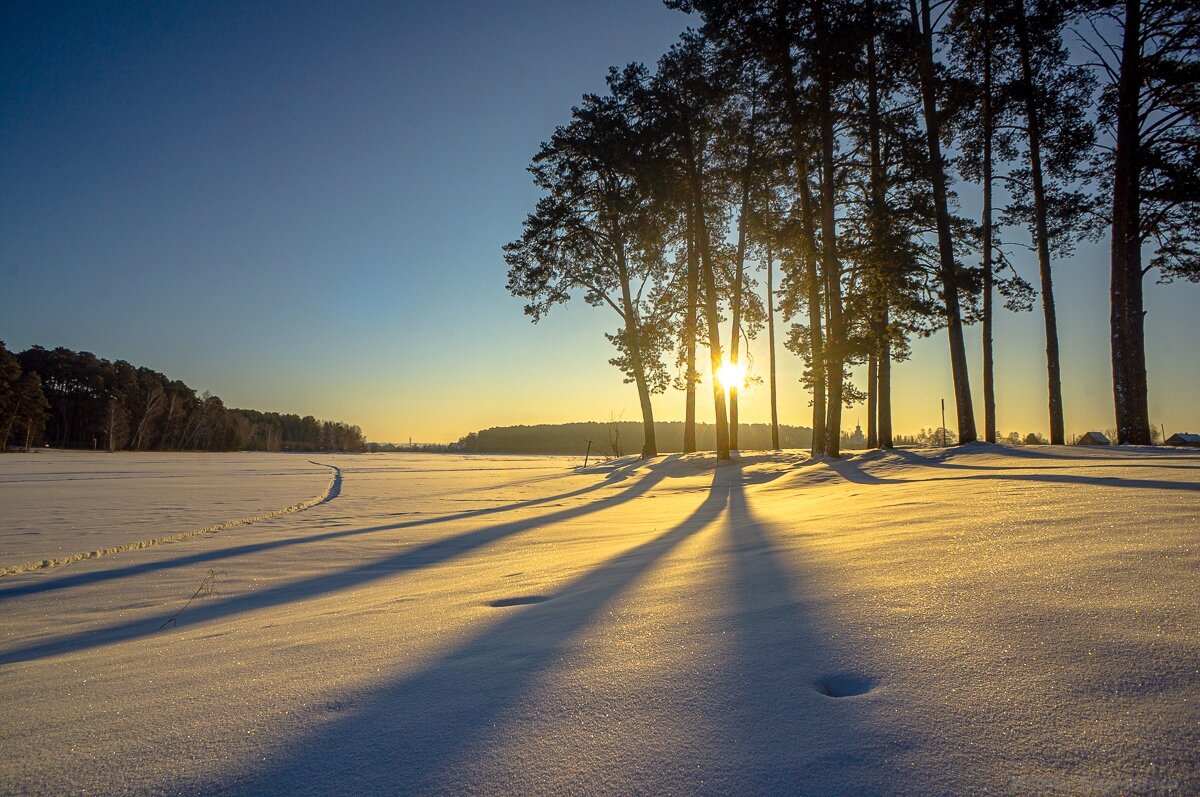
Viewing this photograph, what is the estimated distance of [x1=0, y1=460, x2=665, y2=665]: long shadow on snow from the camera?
233cm

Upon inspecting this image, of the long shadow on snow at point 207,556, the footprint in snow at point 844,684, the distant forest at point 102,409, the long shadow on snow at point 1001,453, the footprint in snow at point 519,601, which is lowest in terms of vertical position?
the long shadow on snow at point 207,556

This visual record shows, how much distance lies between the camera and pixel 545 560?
384 centimetres

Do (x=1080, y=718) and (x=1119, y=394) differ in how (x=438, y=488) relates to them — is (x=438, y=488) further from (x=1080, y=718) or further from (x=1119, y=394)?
(x=1119, y=394)

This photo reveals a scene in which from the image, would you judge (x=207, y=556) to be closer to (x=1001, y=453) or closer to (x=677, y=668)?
(x=677, y=668)

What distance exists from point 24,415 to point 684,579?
55193mm

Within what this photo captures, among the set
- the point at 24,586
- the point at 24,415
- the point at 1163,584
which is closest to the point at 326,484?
the point at 24,586

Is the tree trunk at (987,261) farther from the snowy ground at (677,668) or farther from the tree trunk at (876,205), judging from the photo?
the snowy ground at (677,668)

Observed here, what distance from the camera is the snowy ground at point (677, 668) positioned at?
1.00 metres

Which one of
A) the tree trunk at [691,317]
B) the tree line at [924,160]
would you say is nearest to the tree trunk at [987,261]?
the tree line at [924,160]

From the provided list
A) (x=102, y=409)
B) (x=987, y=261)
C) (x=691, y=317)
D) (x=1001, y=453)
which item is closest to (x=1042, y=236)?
(x=987, y=261)

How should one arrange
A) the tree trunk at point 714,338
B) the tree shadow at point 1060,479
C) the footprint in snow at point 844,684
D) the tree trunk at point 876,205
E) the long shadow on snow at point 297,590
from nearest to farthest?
the footprint in snow at point 844,684, the long shadow on snow at point 297,590, the tree shadow at point 1060,479, the tree trunk at point 876,205, the tree trunk at point 714,338

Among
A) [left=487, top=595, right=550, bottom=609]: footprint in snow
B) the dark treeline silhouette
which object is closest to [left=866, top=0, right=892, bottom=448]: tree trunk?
[left=487, top=595, right=550, bottom=609]: footprint in snow

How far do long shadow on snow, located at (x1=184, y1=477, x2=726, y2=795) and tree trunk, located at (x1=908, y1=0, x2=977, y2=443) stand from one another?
40.6 feet

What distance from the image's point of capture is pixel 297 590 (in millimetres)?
3340
